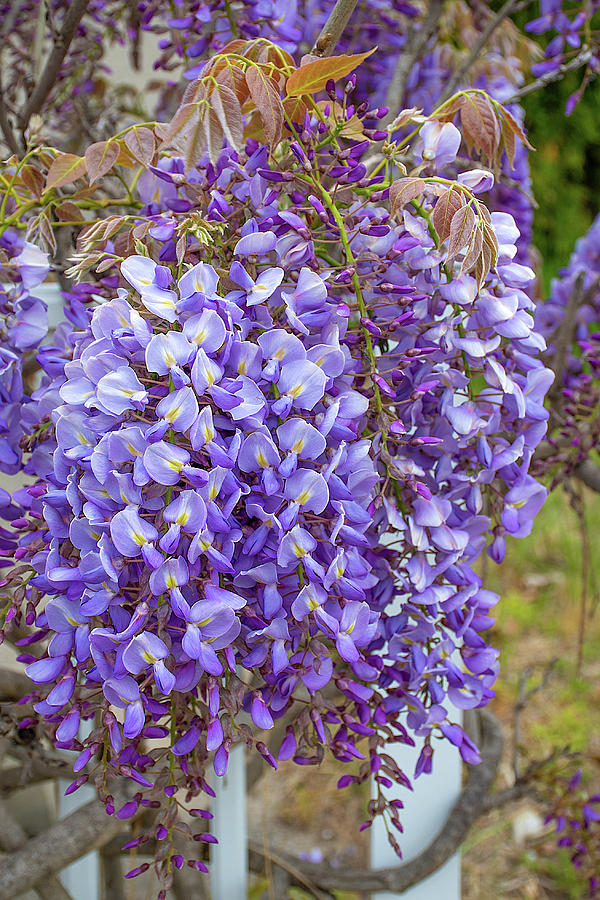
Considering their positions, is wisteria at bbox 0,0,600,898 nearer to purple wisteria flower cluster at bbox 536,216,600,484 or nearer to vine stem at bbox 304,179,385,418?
vine stem at bbox 304,179,385,418

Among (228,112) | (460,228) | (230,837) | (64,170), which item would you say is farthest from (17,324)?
(230,837)

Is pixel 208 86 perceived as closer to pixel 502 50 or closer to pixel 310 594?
pixel 310 594

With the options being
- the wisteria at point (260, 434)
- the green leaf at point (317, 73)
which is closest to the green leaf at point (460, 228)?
the wisteria at point (260, 434)

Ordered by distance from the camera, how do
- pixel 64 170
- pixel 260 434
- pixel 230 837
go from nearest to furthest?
pixel 260 434 → pixel 64 170 → pixel 230 837

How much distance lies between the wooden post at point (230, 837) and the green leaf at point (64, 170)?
0.69 metres

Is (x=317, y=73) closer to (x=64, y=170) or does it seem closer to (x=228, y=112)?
(x=228, y=112)

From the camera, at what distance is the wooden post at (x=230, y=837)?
3.34 ft

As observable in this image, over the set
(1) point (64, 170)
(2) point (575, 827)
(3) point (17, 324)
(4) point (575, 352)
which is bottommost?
(2) point (575, 827)

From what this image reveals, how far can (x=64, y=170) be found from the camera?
1.92 feet

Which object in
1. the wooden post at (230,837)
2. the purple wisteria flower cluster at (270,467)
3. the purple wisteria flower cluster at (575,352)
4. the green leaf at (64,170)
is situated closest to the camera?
the purple wisteria flower cluster at (270,467)

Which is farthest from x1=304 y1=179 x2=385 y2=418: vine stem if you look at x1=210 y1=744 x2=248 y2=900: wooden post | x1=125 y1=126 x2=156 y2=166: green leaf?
x1=210 y1=744 x2=248 y2=900: wooden post

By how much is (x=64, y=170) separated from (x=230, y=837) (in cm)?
81

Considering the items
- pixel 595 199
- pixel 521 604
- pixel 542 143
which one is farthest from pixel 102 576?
pixel 595 199

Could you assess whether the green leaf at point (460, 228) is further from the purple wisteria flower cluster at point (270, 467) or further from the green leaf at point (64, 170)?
the green leaf at point (64, 170)
